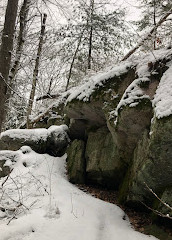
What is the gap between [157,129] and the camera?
3721 millimetres

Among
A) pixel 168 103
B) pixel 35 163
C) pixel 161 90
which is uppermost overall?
pixel 161 90

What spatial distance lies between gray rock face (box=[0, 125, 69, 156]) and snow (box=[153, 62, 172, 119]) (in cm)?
450

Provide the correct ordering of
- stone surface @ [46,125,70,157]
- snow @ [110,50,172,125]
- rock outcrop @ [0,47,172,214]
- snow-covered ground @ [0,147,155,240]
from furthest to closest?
stone surface @ [46,125,70,157]
rock outcrop @ [0,47,172,214]
snow @ [110,50,172,125]
snow-covered ground @ [0,147,155,240]

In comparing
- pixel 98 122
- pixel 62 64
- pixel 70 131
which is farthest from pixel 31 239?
pixel 62 64

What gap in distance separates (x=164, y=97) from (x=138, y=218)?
2.68m

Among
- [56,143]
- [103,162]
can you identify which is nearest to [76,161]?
[103,162]

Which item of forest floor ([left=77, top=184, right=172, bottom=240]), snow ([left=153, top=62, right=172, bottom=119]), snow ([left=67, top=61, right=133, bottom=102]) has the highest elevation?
snow ([left=67, top=61, right=133, bottom=102])

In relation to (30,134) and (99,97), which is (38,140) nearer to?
(30,134)

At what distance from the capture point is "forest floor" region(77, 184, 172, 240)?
384 centimetres

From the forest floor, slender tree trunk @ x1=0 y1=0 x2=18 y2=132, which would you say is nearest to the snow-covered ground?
the forest floor

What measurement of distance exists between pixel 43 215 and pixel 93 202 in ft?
4.74

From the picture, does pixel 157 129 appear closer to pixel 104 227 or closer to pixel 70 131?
pixel 104 227

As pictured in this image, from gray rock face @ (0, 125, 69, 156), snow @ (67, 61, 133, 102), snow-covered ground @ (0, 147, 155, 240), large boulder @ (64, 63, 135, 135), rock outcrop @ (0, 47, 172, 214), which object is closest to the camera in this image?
snow-covered ground @ (0, 147, 155, 240)

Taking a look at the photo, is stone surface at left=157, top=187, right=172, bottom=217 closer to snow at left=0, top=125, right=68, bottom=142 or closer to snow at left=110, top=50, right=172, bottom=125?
snow at left=110, top=50, right=172, bottom=125
